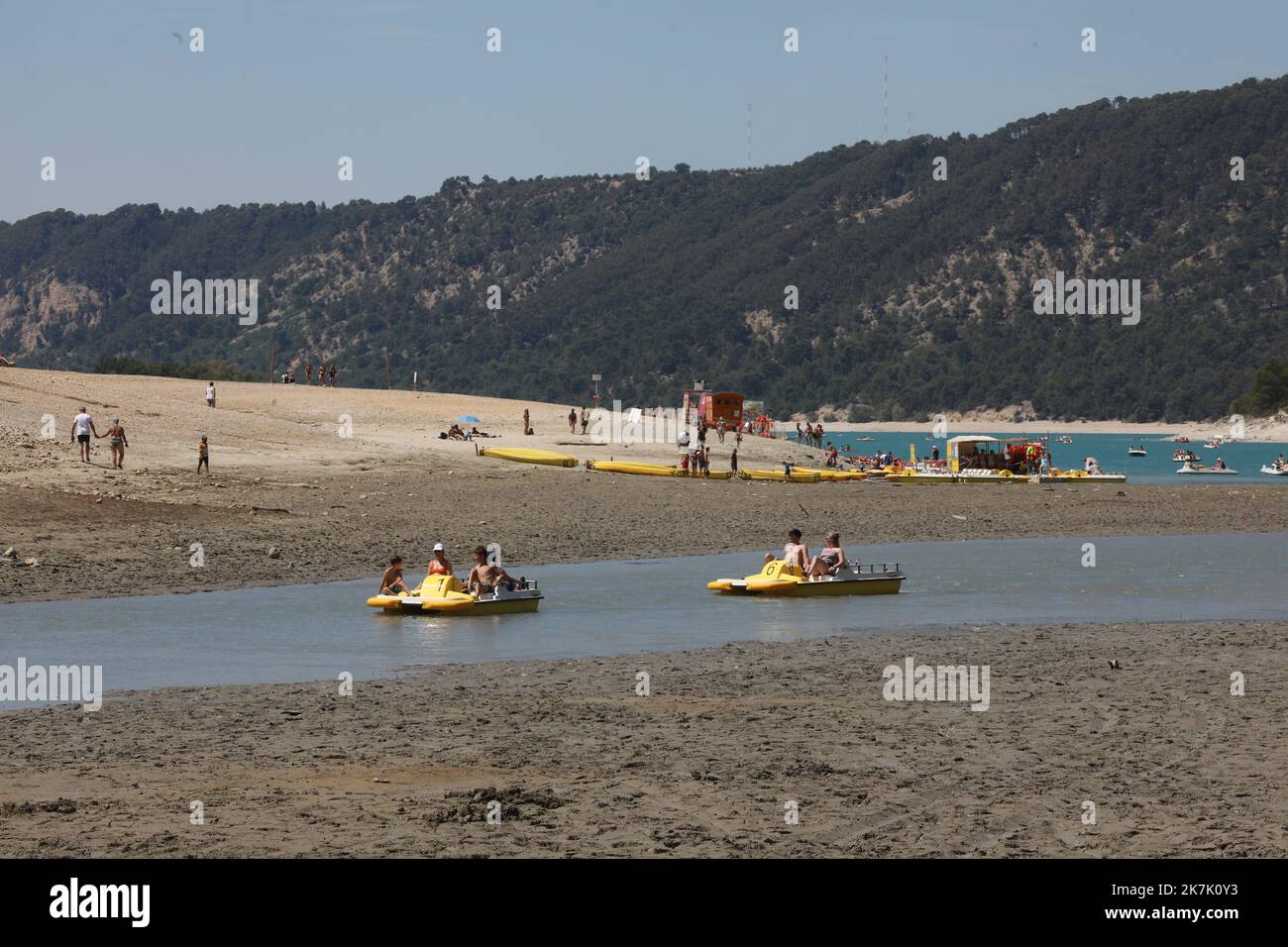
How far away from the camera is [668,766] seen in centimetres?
1324

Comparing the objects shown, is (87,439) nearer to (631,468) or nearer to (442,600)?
(442,600)

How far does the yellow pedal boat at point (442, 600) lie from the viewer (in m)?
24.4

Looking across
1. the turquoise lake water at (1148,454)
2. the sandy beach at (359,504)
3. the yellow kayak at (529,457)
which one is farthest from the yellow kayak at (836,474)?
the turquoise lake water at (1148,454)

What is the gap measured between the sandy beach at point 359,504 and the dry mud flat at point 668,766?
1152 centimetres

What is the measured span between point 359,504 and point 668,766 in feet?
89.7

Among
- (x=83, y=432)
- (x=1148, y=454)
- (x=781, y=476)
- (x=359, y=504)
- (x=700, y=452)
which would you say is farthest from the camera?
(x=1148, y=454)

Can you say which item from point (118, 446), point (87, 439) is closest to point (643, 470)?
point (118, 446)

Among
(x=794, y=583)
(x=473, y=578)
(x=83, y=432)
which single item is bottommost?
(x=794, y=583)
